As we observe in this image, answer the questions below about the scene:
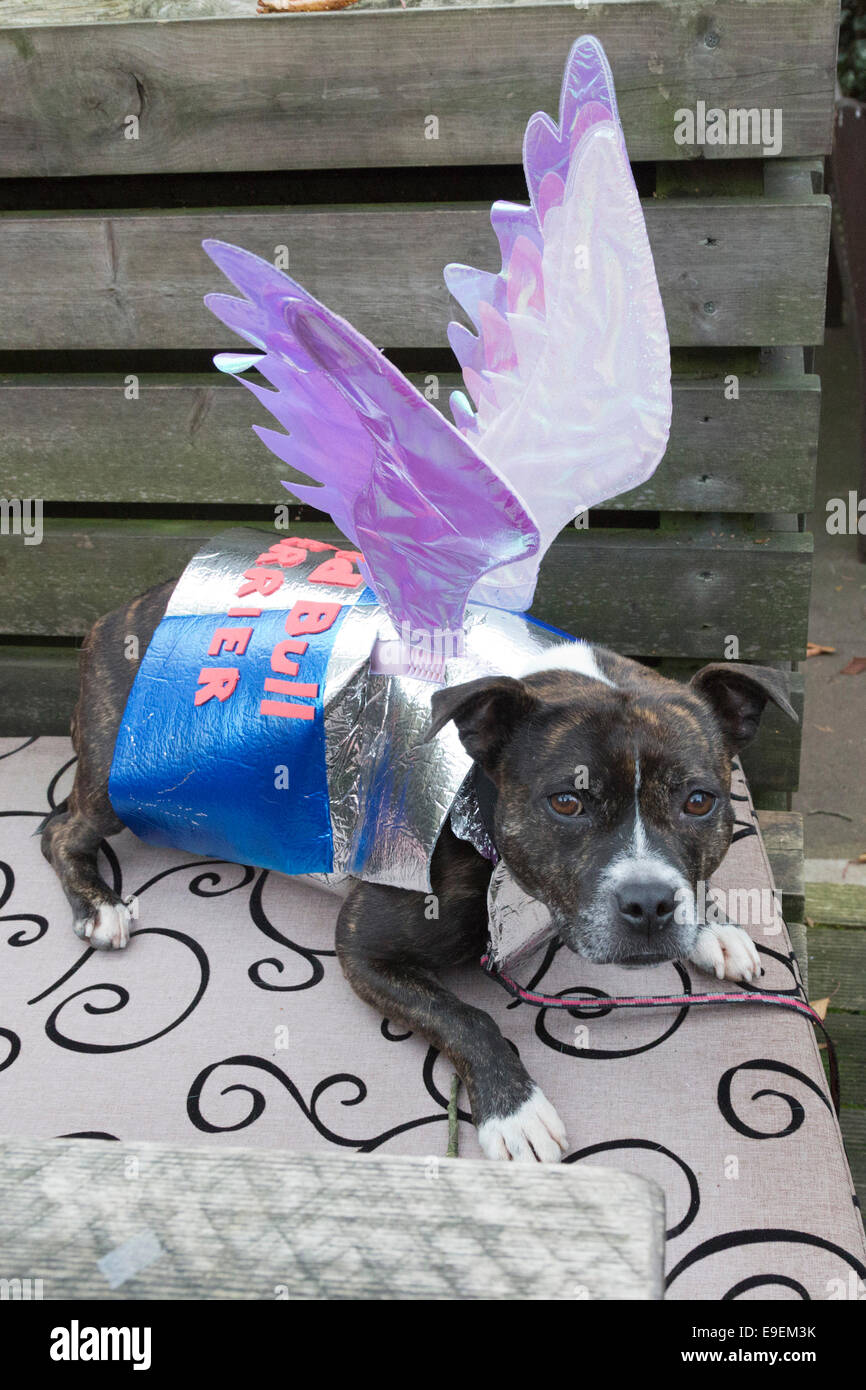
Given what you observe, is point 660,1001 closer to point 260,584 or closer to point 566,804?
point 566,804

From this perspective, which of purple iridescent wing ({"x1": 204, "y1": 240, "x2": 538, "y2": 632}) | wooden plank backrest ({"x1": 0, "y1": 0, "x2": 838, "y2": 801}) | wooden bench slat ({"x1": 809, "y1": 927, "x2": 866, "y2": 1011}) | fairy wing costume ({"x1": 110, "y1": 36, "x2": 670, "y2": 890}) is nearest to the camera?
purple iridescent wing ({"x1": 204, "y1": 240, "x2": 538, "y2": 632})

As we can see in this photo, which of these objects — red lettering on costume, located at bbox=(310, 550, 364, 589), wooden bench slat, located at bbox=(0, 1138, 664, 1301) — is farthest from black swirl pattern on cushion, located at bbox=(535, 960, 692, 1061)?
wooden bench slat, located at bbox=(0, 1138, 664, 1301)

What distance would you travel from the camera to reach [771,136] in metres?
2.28

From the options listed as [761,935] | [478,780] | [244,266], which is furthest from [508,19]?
[761,935]

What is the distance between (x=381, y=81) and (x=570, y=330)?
2.73ft

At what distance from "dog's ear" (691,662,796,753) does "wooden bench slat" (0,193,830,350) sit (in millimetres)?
868

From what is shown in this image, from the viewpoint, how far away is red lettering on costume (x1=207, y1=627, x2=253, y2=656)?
2250 mm

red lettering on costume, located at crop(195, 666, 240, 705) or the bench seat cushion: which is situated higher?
red lettering on costume, located at crop(195, 666, 240, 705)

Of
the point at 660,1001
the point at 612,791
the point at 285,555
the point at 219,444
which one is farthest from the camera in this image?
the point at 219,444

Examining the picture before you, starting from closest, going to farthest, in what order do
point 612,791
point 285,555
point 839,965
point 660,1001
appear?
point 612,791 → point 660,1001 → point 285,555 → point 839,965

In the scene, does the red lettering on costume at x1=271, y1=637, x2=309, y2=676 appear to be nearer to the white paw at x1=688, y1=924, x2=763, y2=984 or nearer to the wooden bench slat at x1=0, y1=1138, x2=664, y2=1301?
the white paw at x1=688, y1=924, x2=763, y2=984

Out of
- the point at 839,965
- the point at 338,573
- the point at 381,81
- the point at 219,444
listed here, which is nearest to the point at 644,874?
the point at 338,573

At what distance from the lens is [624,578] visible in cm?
273

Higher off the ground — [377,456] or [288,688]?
[377,456]
